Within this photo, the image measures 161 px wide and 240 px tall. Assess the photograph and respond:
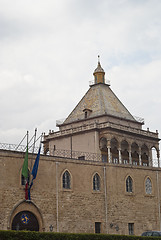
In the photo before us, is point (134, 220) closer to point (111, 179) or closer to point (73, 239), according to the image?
point (111, 179)

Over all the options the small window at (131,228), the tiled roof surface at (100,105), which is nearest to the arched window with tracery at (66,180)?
the small window at (131,228)

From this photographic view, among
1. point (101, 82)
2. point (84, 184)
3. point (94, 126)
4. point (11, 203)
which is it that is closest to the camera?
point (11, 203)

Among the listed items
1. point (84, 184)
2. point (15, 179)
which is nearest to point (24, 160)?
point (15, 179)

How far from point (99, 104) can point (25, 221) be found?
81.8 feet

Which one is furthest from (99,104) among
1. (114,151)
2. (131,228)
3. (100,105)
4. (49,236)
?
(49,236)

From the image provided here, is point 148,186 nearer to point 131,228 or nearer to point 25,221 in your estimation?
point 131,228

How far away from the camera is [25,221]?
92.5 feet

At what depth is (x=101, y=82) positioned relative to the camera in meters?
54.8

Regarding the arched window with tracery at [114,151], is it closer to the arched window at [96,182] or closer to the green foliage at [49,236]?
the arched window at [96,182]

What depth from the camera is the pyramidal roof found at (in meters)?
50.5

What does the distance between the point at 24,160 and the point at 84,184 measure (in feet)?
18.7

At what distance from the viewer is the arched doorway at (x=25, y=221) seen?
2774cm

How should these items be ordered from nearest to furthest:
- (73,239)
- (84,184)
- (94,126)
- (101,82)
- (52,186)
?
(73,239), (52,186), (84,184), (94,126), (101,82)

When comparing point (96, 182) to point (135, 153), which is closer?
point (96, 182)
